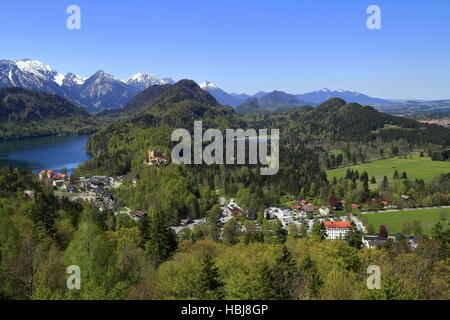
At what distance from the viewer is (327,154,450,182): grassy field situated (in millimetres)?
71938

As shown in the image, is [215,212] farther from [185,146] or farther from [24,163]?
[24,163]

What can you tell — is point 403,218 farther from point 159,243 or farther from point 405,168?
point 405,168

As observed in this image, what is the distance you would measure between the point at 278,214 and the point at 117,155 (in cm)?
5253

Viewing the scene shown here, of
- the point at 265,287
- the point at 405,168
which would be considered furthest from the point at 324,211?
the point at 405,168

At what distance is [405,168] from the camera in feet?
261

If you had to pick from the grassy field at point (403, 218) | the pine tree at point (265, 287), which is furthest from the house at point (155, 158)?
the pine tree at point (265, 287)

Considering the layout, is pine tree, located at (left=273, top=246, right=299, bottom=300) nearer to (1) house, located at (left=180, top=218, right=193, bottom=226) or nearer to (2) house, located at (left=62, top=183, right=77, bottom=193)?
(1) house, located at (left=180, top=218, right=193, bottom=226)

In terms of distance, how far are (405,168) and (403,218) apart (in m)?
39.5

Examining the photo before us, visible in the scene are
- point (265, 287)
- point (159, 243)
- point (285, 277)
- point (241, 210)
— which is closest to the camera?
point (265, 287)

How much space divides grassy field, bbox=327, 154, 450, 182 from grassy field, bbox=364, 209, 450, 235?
2195 centimetres

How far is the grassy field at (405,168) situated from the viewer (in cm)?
7194

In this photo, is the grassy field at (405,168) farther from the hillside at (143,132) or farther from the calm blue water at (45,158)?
the calm blue water at (45,158)

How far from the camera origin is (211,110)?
18188 centimetres

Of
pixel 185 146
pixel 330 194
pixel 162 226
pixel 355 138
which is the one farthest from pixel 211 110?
pixel 162 226
